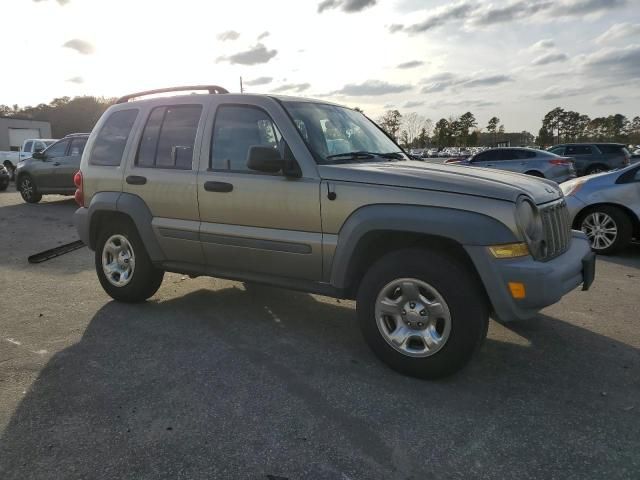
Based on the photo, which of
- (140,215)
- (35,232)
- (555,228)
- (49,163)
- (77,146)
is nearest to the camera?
(555,228)

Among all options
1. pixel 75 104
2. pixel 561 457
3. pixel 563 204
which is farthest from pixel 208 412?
pixel 75 104

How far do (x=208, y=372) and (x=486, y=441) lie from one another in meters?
1.85

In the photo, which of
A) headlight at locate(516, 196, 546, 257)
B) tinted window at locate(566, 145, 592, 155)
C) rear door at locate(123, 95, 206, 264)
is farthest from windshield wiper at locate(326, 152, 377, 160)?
→ tinted window at locate(566, 145, 592, 155)

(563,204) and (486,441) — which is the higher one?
(563,204)

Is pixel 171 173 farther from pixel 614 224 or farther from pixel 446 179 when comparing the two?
pixel 614 224

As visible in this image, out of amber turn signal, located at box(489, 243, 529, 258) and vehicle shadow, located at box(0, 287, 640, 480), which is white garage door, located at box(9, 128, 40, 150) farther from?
amber turn signal, located at box(489, 243, 529, 258)

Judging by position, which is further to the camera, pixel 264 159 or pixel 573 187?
pixel 573 187

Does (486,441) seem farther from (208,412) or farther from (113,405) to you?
(113,405)

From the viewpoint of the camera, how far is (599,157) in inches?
758

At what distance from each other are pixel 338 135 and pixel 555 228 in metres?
1.79

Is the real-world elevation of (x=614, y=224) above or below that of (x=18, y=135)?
below

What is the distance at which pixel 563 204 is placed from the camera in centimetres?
382

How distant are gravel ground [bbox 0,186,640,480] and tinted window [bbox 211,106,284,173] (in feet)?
4.71

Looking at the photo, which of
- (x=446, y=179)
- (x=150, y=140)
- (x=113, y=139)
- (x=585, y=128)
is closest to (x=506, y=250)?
(x=446, y=179)
